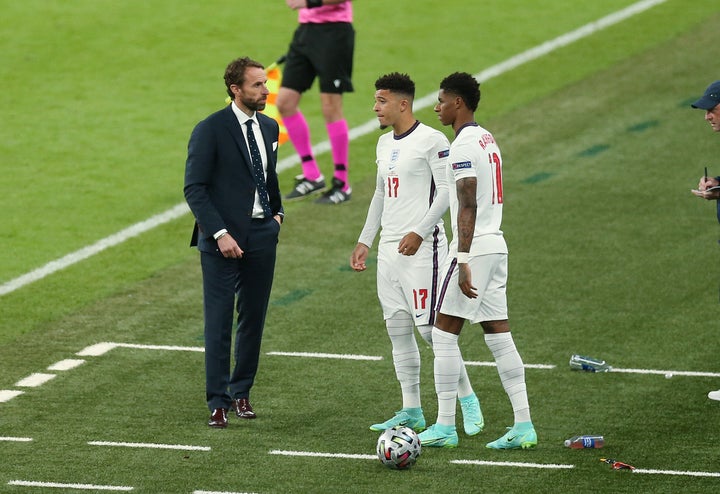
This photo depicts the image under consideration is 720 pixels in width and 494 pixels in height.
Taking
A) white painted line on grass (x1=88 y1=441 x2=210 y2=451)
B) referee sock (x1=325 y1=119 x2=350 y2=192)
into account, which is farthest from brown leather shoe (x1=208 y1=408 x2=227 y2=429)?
referee sock (x1=325 y1=119 x2=350 y2=192)

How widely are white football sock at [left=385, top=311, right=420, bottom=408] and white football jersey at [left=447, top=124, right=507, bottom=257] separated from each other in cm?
73

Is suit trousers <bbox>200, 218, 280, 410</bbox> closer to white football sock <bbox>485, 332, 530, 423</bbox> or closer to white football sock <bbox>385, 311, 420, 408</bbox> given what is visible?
white football sock <bbox>385, 311, 420, 408</bbox>

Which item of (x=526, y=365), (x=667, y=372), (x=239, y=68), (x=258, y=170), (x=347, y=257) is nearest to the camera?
(x=239, y=68)

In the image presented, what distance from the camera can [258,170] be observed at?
9.48 meters

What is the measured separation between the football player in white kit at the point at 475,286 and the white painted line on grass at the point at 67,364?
297cm

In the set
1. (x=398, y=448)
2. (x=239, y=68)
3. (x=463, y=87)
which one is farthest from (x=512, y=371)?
(x=239, y=68)

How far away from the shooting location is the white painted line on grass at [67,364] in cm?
1059

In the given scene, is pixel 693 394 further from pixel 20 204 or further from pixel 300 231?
pixel 20 204

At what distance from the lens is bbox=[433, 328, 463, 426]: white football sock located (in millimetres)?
8820

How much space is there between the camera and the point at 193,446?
890 cm

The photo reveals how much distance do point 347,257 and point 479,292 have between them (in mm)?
4960

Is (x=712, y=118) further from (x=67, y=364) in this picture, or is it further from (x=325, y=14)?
(x=325, y=14)

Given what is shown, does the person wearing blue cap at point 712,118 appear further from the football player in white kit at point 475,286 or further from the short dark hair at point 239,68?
the short dark hair at point 239,68

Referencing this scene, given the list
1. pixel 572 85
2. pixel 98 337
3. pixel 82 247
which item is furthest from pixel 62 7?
pixel 98 337
